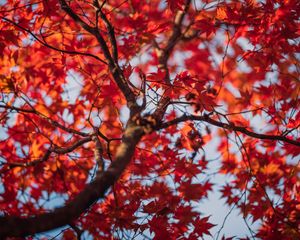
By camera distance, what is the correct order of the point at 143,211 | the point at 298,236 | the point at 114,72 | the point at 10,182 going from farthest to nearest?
the point at 10,182 < the point at 298,236 < the point at 143,211 < the point at 114,72

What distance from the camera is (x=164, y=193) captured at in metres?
4.03

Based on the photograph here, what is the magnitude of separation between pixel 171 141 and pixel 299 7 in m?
2.03

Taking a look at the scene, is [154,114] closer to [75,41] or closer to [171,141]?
[171,141]

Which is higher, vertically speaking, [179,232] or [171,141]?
[171,141]

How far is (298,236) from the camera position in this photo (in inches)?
152

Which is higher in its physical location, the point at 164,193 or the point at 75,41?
the point at 75,41

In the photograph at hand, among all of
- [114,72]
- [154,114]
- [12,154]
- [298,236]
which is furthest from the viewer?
[12,154]

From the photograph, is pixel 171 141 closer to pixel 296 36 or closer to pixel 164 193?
pixel 164 193

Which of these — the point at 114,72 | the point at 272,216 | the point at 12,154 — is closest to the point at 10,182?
the point at 12,154

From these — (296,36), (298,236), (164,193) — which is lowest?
(298,236)

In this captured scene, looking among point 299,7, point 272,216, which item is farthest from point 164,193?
point 299,7

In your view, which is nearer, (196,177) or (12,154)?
(196,177)

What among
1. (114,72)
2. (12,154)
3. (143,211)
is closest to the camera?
(114,72)

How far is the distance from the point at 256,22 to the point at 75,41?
7.21ft
